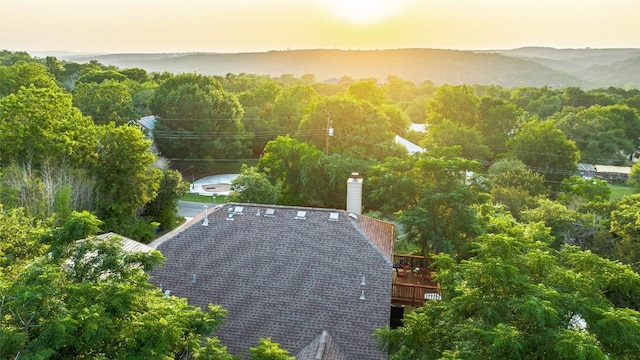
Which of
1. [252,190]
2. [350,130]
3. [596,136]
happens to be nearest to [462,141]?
[350,130]

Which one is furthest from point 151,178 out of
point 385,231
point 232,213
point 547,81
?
point 547,81

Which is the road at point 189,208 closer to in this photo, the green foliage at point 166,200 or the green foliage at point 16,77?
the green foliage at point 166,200

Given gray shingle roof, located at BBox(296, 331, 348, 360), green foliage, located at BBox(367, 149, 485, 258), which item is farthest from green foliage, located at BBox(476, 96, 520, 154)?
gray shingle roof, located at BBox(296, 331, 348, 360)

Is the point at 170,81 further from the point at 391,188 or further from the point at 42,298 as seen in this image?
the point at 42,298

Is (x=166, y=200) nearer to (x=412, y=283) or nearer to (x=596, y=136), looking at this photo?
(x=412, y=283)

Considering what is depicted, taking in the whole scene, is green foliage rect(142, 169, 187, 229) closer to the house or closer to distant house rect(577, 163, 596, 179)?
the house

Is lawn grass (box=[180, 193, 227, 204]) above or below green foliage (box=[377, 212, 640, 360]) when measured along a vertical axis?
below
